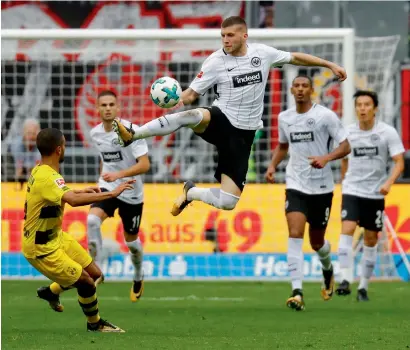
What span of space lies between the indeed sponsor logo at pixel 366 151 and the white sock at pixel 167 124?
13.7 feet

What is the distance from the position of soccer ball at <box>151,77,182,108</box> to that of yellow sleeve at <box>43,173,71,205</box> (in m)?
1.06

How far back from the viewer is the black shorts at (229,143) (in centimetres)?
1006

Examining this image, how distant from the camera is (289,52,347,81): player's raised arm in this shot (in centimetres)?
1026

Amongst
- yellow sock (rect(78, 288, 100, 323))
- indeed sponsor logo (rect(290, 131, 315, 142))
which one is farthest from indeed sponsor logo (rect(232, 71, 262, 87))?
yellow sock (rect(78, 288, 100, 323))

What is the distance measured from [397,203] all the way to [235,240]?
2.46 m

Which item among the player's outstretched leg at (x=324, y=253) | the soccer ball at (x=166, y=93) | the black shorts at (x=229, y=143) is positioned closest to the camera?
the soccer ball at (x=166, y=93)

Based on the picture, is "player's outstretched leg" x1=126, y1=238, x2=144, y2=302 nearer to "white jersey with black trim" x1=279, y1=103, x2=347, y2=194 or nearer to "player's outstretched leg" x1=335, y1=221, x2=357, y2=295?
"white jersey with black trim" x1=279, y1=103, x2=347, y2=194

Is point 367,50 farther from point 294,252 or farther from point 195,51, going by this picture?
point 294,252

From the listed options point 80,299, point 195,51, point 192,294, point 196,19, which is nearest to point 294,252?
point 192,294

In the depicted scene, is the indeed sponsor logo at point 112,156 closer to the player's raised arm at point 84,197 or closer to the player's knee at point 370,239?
the player's knee at point 370,239

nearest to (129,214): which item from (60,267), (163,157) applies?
(60,267)

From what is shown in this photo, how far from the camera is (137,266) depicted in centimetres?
1307

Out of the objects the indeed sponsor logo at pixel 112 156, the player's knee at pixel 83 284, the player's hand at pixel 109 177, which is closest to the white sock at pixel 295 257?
the player's hand at pixel 109 177

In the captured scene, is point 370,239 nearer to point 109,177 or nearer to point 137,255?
point 137,255
